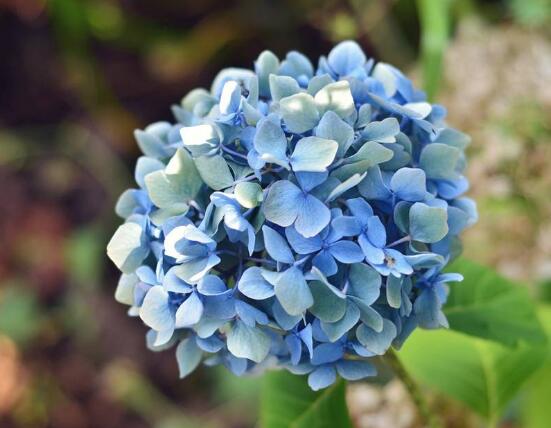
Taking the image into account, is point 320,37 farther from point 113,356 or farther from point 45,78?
point 113,356

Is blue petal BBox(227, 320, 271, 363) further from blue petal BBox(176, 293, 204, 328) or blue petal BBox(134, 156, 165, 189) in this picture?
blue petal BBox(134, 156, 165, 189)

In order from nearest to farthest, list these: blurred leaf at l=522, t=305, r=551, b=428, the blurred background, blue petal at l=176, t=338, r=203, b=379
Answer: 1. blue petal at l=176, t=338, r=203, b=379
2. blurred leaf at l=522, t=305, r=551, b=428
3. the blurred background

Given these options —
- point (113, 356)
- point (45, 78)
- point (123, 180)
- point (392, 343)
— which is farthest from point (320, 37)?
point (392, 343)

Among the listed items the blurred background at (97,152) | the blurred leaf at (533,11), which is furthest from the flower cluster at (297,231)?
the blurred background at (97,152)

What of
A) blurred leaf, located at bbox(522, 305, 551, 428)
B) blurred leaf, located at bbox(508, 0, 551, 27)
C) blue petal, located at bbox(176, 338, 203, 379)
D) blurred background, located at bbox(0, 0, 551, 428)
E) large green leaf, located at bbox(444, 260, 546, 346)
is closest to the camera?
blue petal, located at bbox(176, 338, 203, 379)

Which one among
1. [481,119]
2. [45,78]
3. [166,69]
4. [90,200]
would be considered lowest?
[90,200]

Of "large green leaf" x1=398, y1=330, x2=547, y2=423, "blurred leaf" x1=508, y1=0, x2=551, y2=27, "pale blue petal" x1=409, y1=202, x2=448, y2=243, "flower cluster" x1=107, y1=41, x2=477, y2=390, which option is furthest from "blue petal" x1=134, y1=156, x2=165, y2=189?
"blurred leaf" x1=508, y1=0, x2=551, y2=27
